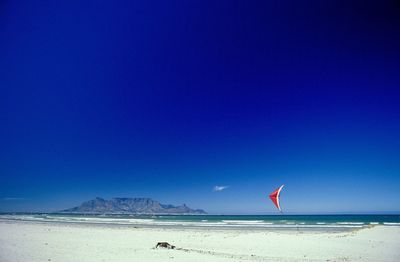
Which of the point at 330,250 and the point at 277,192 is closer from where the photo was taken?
the point at 330,250

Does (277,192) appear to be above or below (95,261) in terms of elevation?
above

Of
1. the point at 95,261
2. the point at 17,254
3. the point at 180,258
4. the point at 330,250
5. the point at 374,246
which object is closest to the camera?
the point at 95,261

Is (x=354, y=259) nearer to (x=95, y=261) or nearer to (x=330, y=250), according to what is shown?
(x=330, y=250)

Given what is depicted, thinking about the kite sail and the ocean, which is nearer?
the kite sail

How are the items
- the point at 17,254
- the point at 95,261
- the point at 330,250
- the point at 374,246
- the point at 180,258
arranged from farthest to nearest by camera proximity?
the point at 374,246 → the point at 330,250 → the point at 17,254 → the point at 180,258 → the point at 95,261

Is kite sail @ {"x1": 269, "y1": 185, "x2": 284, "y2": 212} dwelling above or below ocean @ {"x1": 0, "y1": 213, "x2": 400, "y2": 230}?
above

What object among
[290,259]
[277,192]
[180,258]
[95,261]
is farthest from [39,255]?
[277,192]

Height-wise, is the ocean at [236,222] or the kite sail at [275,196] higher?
the kite sail at [275,196]

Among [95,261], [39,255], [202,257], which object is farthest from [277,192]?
[39,255]

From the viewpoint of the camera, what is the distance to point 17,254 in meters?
11.8

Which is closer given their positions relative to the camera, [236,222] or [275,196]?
[275,196]

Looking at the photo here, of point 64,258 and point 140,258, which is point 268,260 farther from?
point 64,258

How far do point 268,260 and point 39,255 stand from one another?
8877 millimetres

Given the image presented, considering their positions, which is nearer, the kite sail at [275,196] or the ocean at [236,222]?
the kite sail at [275,196]
